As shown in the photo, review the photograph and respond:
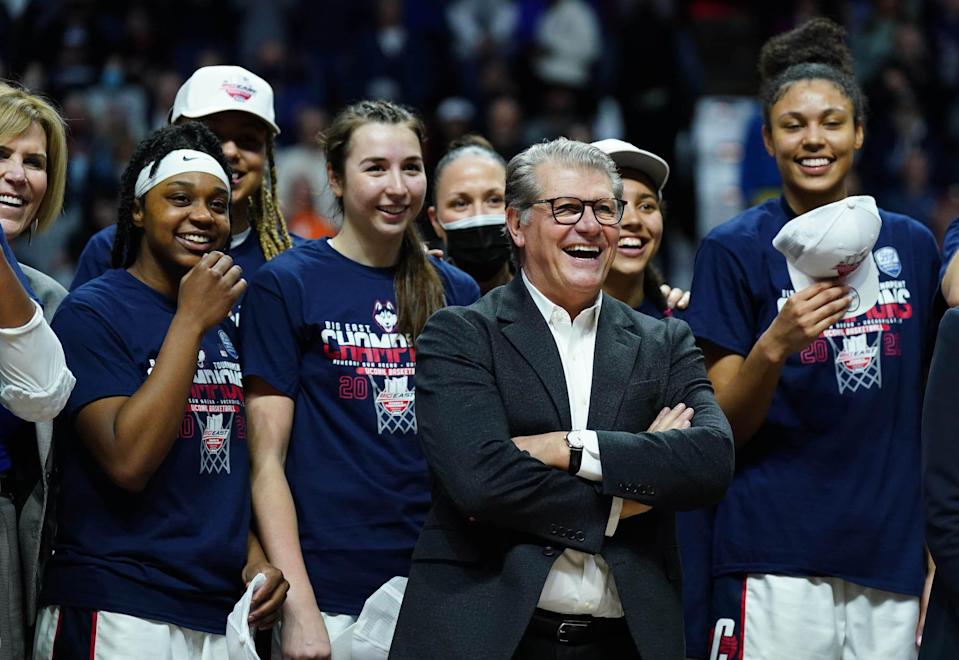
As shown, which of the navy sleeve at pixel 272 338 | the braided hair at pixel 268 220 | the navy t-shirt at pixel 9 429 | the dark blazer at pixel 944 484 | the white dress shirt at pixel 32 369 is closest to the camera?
the dark blazer at pixel 944 484

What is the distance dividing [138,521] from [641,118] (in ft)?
24.4

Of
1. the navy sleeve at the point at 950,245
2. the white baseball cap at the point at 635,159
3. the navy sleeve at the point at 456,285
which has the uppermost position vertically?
the white baseball cap at the point at 635,159

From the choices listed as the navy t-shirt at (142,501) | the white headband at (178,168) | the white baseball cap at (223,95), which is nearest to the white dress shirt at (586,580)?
the navy t-shirt at (142,501)

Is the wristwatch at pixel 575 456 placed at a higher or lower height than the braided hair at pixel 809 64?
lower

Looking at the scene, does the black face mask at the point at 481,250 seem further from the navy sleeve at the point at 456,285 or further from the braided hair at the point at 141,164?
the braided hair at the point at 141,164

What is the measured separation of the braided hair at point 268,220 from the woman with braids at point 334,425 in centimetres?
47

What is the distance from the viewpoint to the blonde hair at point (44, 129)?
3.60 m

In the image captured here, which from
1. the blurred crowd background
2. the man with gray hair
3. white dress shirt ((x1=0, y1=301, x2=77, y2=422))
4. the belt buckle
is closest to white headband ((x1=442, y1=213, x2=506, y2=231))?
the man with gray hair

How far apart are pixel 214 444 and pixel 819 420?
1.59 meters

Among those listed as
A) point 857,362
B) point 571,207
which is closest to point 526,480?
point 571,207

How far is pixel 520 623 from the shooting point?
9.65 feet

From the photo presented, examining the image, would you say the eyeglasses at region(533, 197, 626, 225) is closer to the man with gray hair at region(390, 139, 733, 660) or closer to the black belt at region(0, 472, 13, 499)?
the man with gray hair at region(390, 139, 733, 660)

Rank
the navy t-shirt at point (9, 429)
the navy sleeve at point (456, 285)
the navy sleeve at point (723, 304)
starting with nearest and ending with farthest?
the navy t-shirt at point (9, 429) → the navy sleeve at point (723, 304) → the navy sleeve at point (456, 285)

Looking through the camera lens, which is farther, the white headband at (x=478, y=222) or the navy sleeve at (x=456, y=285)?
the white headband at (x=478, y=222)
